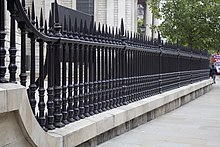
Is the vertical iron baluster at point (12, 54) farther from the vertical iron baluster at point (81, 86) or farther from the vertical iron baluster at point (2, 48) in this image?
the vertical iron baluster at point (81, 86)

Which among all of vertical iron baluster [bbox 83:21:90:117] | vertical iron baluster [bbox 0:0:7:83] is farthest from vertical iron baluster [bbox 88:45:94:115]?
vertical iron baluster [bbox 0:0:7:83]

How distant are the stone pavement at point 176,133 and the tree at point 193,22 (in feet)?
39.0

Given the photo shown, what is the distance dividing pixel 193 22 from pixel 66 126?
56.6 ft

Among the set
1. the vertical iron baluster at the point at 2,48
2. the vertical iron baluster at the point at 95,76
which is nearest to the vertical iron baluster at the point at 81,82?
the vertical iron baluster at the point at 95,76

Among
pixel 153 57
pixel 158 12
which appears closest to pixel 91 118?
pixel 153 57

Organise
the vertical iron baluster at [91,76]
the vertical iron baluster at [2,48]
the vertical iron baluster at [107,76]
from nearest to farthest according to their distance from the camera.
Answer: the vertical iron baluster at [2,48] → the vertical iron baluster at [91,76] → the vertical iron baluster at [107,76]

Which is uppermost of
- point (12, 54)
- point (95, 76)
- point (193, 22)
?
point (193, 22)

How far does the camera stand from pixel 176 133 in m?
6.91

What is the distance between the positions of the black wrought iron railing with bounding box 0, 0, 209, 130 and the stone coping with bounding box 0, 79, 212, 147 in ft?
0.49

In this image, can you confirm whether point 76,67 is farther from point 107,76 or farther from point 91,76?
point 107,76

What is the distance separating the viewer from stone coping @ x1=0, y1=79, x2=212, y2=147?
10.6 ft

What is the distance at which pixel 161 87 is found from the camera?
9617mm

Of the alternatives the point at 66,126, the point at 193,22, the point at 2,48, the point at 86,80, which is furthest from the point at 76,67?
the point at 193,22

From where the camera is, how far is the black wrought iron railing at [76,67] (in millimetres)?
3926
